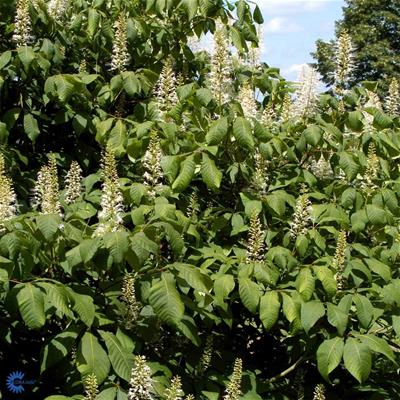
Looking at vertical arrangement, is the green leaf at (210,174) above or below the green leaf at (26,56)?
below

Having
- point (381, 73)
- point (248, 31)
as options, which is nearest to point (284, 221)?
point (248, 31)

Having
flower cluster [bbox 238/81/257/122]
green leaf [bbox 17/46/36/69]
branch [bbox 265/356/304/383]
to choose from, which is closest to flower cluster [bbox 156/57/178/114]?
flower cluster [bbox 238/81/257/122]

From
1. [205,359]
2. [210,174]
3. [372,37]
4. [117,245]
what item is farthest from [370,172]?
[372,37]

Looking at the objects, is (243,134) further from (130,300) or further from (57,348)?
(57,348)

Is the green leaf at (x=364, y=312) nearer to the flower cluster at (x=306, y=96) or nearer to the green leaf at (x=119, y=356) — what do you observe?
the green leaf at (x=119, y=356)

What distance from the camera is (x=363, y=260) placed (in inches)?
133

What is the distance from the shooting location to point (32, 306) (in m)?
2.51

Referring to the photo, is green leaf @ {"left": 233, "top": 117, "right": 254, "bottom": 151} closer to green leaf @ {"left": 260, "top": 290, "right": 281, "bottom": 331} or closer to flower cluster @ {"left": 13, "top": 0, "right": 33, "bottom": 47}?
green leaf @ {"left": 260, "top": 290, "right": 281, "bottom": 331}

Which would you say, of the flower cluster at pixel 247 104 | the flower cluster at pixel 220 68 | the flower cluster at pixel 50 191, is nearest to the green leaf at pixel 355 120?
the flower cluster at pixel 247 104

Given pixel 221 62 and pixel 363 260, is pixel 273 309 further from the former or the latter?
pixel 221 62

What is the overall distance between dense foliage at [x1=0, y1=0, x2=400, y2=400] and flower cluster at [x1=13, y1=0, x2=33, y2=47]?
12 millimetres

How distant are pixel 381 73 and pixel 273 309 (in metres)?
24.2

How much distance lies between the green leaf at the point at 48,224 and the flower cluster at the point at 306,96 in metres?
2.15

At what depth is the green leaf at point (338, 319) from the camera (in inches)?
113
